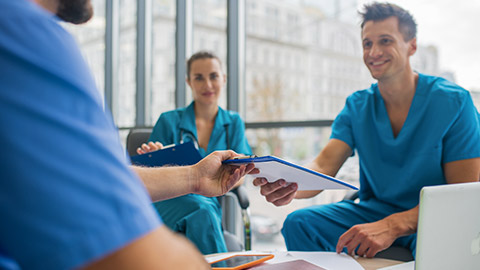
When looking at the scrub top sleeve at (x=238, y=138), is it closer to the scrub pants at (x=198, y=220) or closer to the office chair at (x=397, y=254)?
the scrub pants at (x=198, y=220)

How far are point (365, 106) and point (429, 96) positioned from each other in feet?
0.80

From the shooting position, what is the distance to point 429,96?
151 cm

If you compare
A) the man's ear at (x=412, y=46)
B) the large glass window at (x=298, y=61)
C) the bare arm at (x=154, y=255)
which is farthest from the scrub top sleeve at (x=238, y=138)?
the bare arm at (x=154, y=255)

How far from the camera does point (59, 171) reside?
318 millimetres

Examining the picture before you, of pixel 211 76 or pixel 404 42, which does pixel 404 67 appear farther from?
pixel 211 76

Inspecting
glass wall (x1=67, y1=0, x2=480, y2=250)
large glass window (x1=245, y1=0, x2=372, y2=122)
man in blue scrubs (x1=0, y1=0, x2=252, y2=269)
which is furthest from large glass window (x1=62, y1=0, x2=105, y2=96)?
man in blue scrubs (x1=0, y1=0, x2=252, y2=269)

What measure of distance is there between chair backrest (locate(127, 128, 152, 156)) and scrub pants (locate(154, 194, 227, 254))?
1.36 feet

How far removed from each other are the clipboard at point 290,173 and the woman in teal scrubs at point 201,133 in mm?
685

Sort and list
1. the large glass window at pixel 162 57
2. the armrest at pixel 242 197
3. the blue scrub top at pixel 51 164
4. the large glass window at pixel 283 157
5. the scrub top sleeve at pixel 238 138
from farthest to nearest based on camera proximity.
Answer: the large glass window at pixel 162 57
the large glass window at pixel 283 157
the scrub top sleeve at pixel 238 138
the armrest at pixel 242 197
the blue scrub top at pixel 51 164

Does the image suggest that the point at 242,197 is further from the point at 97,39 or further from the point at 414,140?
the point at 97,39

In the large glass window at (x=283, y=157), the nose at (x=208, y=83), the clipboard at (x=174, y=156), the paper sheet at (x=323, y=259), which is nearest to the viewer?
the paper sheet at (x=323, y=259)

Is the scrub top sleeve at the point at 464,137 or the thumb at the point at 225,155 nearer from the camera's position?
the thumb at the point at 225,155

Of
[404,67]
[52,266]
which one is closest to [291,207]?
[404,67]

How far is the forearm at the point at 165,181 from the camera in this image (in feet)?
2.96
